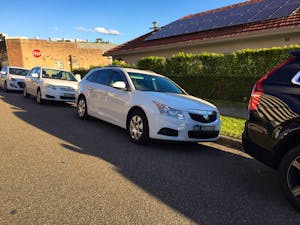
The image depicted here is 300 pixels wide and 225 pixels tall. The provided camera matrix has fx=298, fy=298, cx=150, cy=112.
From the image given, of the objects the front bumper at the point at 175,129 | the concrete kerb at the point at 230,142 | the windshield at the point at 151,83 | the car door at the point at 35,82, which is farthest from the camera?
the car door at the point at 35,82

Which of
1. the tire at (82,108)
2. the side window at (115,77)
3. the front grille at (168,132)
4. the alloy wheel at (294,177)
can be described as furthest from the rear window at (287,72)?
the tire at (82,108)

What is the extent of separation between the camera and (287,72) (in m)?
3.72

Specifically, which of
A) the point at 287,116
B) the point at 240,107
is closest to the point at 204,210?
the point at 287,116

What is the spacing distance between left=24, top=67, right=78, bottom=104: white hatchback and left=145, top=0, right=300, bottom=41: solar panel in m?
8.22

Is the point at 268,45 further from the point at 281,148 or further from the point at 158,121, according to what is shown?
the point at 281,148

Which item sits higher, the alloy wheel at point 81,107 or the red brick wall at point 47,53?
the red brick wall at point 47,53

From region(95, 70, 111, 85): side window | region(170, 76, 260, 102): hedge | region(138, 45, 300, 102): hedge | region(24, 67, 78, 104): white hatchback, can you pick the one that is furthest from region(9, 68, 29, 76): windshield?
region(95, 70, 111, 85): side window

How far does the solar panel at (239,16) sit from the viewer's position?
13758 millimetres

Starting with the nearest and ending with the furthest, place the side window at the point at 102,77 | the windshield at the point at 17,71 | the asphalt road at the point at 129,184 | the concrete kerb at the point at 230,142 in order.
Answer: the asphalt road at the point at 129,184, the concrete kerb at the point at 230,142, the side window at the point at 102,77, the windshield at the point at 17,71

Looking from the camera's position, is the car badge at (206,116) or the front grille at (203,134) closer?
the front grille at (203,134)

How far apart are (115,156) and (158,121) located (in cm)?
109

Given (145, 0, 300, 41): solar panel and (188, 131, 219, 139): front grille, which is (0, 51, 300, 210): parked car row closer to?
(188, 131, 219, 139): front grille

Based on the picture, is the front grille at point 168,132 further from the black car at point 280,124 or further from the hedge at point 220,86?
the hedge at point 220,86

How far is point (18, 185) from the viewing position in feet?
12.4
